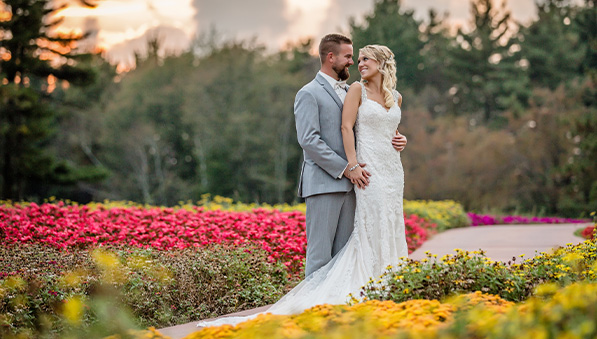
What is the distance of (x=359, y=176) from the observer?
4.62m

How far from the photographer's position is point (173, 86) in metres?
34.6

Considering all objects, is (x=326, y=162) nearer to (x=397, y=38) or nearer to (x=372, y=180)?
(x=372, y=180)

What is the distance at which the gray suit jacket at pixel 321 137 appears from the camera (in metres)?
4.58

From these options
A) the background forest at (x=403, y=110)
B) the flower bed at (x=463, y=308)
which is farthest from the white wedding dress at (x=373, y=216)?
the background forest at (x=403, y=110)

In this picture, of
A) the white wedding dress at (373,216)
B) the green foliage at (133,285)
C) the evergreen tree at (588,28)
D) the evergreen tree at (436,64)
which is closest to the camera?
the green foliage at (133,285)

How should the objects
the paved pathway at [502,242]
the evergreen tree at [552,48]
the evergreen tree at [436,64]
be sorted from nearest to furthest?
the paved pathway at [502,242]
the evergreen tree at [552,48]
the evergreen tree at [436,64]

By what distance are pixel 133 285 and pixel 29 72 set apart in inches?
723

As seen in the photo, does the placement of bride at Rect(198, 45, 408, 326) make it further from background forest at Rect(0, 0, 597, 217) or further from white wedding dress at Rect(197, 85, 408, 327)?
background forest at Rect(0, 0, 597, 217)

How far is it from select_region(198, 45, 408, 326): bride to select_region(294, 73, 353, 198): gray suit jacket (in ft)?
0.31

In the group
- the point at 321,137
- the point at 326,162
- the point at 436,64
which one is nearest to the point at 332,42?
the point at 321,137

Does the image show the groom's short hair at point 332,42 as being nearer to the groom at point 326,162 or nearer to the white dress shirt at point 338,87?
the groom at point 326,162

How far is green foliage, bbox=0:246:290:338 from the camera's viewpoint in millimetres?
4430

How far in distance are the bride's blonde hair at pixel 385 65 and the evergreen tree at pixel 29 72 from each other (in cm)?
1724

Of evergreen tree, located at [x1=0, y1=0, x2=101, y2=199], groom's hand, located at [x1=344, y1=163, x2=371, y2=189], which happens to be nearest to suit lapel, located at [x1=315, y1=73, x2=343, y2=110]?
groom's hand, located at [x1=344, y1=163, x2=371, y2=189]
